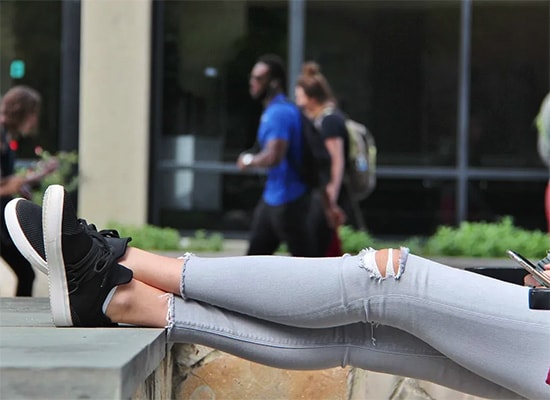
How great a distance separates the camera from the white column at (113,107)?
9.11 meters

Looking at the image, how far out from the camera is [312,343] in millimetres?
2904

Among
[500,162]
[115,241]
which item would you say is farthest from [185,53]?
[115,241]

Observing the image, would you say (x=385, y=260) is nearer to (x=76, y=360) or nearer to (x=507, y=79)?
(x=76, y=360)

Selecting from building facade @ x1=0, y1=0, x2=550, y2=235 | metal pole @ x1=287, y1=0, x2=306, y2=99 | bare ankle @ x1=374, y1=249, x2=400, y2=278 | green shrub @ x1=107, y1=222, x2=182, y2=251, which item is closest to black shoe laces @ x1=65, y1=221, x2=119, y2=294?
bare ankle @ x1=374, y1=249, x2=400, y2=278

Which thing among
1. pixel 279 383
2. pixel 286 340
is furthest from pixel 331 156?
pixel 286 340

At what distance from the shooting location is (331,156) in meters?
6.51

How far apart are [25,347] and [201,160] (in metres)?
7.43

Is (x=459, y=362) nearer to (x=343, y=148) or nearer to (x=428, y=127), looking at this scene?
(x=343, y=148)

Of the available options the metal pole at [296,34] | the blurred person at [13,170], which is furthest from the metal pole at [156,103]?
the blurred person at [13,170]

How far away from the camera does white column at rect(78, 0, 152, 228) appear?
9109 mm

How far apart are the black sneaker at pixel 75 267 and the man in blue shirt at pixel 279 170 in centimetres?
324

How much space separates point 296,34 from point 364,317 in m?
7.08

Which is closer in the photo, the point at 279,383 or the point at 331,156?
the point at 279,383

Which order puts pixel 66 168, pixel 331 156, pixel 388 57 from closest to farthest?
pixel 331 156 < pixel 66 168 < pixel 388 57
